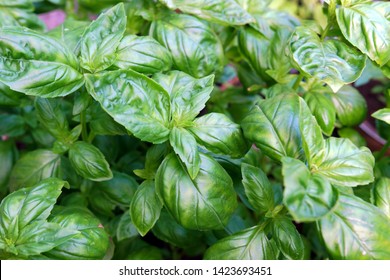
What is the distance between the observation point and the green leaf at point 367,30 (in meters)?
0.87

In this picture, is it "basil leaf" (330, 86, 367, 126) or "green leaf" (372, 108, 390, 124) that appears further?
"basil leaf" (330, 86, 367, 126)

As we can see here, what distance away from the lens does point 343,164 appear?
803mm

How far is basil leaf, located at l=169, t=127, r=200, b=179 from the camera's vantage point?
77 cm

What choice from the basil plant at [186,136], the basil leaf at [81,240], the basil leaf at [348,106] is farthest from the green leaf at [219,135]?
the basil leaf at [348,106]

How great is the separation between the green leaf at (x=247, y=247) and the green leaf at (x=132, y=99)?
236 mm

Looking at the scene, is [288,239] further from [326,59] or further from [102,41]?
[102,41]

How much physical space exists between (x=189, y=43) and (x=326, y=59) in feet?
0.97

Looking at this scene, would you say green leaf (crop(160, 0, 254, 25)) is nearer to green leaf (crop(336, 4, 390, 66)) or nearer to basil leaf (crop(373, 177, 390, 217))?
green leaf (crop(336, 4, 390, 66))

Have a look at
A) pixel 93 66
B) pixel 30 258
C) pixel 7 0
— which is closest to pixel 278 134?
pixel 93 66

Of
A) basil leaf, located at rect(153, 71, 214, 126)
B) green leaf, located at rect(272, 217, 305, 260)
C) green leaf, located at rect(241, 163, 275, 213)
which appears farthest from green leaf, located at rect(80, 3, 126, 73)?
green leaf, located at rect(272, 217, 305, 260)

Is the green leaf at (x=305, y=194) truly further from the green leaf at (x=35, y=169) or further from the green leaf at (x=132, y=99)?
the green leaf at (x=35, y=169)

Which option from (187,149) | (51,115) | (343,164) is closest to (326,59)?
(343,164)

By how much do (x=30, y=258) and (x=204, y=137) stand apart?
362 mm

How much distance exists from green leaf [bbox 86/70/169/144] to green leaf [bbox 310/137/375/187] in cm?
27
